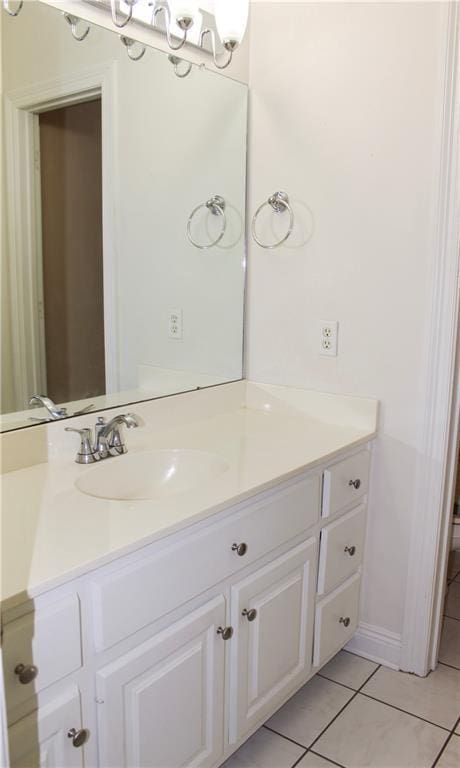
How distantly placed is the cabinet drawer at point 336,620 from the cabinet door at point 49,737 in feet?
2.83

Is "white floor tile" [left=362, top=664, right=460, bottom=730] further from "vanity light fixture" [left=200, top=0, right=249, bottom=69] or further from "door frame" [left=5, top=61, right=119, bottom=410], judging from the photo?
"vanity light fixture" [left=200, top=0, right=249, bottom=69]

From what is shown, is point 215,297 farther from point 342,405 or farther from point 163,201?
point 342,405

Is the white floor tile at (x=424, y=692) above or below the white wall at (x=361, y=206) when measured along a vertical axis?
below

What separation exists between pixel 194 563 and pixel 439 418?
0.90 m

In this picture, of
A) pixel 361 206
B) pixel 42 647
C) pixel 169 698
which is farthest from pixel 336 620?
pixel 361 206

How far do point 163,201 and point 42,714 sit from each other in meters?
1.39

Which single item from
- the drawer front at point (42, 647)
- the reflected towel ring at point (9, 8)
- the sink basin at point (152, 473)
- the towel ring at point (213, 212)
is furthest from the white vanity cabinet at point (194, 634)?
the reflected towel ring at point (9, 8)

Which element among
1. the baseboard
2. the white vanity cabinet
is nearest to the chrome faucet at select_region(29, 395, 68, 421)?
the white vanity cabinet

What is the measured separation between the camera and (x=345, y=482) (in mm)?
1705

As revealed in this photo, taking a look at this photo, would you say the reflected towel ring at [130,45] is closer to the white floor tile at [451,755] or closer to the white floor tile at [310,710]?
the white floor tile at [310,710]

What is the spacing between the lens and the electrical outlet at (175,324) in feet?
6.20

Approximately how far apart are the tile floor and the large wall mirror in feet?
3.28

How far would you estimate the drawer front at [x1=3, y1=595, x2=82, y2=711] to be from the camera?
862mm

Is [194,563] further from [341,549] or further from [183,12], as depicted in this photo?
[183,12]
